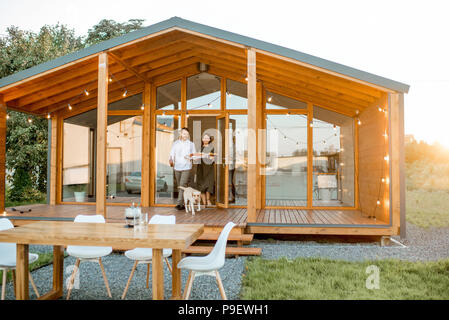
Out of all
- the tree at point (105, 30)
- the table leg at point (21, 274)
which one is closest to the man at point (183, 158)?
the table leg at point (21, 274)

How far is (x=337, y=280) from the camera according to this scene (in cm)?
358

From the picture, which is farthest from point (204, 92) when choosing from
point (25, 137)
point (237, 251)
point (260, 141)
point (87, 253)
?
point (25, 137)

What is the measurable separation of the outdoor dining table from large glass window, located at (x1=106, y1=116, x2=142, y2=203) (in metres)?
4.54

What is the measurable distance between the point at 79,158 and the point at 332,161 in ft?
19.1

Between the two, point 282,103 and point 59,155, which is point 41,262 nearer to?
point 59,155

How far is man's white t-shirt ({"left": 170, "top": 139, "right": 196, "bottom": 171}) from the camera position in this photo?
21.7 feet

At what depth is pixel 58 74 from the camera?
623 centimetres

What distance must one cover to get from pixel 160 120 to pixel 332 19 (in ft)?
34.2

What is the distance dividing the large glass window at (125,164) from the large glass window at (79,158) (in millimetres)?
558

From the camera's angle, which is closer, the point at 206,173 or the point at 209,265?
the point at 209,265

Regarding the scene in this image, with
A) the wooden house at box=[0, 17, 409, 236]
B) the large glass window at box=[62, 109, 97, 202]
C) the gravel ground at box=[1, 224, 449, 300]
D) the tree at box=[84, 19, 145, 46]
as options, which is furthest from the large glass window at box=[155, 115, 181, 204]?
Result: the tree at box=[84, 19, 145, 46]

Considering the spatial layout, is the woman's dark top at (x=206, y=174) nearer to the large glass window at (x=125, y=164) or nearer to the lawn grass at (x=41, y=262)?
the large glass window at (x=125, y=164)

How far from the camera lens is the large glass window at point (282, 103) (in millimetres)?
7562

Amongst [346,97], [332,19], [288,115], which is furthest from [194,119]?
[332,19]
